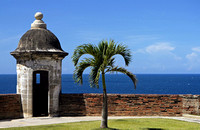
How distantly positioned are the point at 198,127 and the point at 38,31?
8.92 metres

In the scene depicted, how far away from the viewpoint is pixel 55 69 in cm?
1497

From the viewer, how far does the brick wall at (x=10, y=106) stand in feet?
46.9

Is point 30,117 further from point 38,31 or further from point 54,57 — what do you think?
point 38,31

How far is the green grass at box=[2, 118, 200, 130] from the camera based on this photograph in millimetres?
11682

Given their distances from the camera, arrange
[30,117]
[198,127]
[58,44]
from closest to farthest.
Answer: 1. [198,127]
2. [30,117]
3. [58,44]

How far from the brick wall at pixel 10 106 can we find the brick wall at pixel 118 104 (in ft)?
6.94

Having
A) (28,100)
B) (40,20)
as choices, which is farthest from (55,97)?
(40,20)

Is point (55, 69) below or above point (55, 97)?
above

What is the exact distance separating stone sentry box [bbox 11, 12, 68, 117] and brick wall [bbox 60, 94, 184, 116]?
0.66 metres

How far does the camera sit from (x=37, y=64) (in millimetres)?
14648

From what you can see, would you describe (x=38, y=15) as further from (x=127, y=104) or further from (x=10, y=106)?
(x=127, y=104)

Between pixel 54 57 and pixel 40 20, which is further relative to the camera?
pixel 40 20

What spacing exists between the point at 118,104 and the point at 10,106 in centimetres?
534

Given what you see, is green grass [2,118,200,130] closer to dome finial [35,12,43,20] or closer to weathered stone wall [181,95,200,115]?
weathered stone wall [181,95,200,115]
